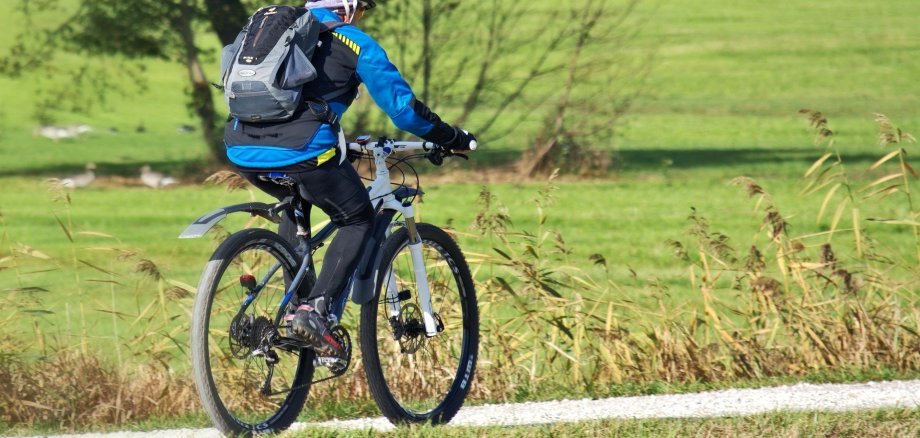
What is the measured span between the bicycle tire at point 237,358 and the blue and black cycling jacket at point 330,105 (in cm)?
33

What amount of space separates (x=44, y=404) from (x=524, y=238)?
108 inches

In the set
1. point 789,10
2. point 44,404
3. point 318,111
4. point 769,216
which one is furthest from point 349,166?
point 789,10

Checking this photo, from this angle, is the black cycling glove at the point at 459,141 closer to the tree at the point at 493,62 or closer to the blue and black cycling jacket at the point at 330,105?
the blue and black cycling jacket at the point at 330,105

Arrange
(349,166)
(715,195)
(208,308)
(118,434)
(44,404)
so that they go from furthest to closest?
(715,195)
(44,404)
(118,434)
(349,166)
(208,308)

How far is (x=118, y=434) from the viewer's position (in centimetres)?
646

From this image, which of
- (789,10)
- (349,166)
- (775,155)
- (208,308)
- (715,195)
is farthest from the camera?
(789,10)

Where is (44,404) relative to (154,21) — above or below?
above

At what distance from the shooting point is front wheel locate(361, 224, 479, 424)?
621 centimetres

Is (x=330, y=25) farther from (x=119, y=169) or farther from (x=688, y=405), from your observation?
(x=119, y=169)

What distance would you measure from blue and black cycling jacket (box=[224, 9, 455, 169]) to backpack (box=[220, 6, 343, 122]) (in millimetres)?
89

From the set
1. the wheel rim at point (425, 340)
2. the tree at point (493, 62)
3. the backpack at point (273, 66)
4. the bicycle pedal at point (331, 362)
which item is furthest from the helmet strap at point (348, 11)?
the tree at point (493, 62)

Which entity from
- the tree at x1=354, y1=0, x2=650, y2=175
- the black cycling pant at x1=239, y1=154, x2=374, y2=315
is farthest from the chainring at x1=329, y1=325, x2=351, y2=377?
the tree at x1=354, y1=0, x2=650, y2=175

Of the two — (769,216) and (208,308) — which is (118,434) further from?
(769,216)

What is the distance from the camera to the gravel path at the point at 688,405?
651 centimetres
